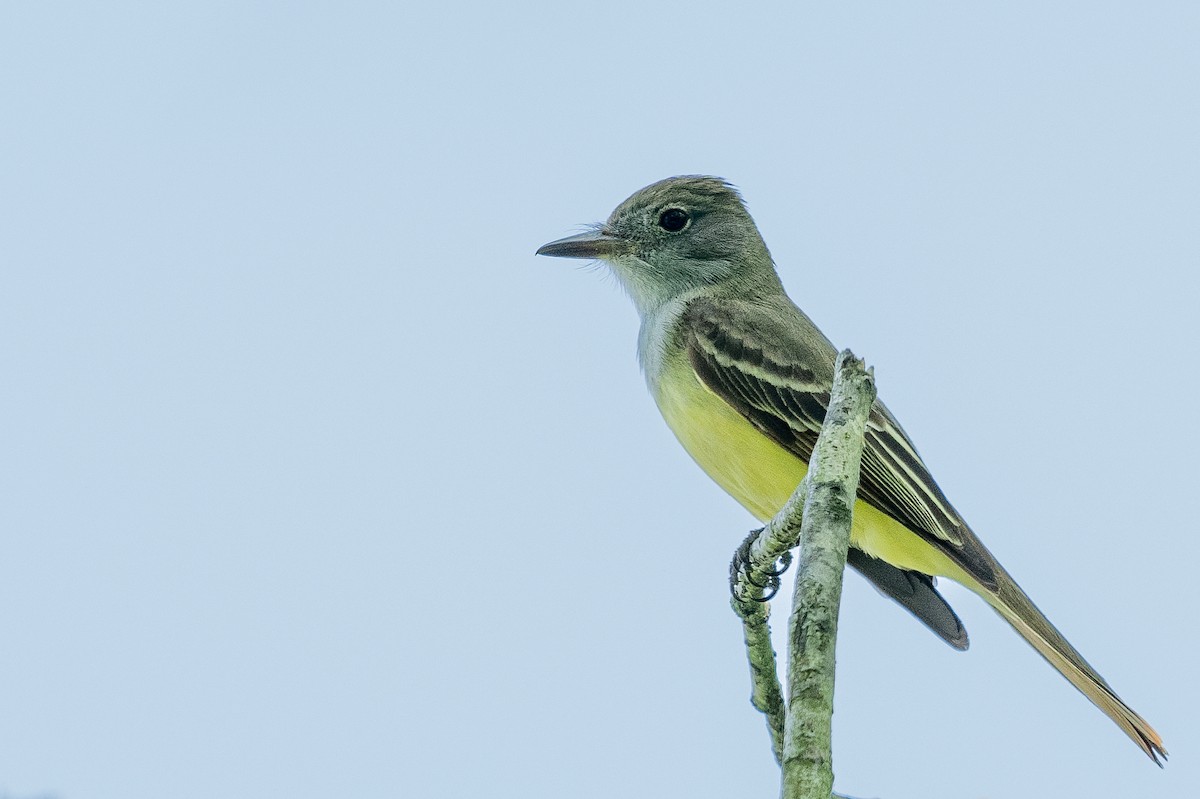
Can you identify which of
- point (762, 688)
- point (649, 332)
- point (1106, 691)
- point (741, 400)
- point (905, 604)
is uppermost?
point (649, 332)

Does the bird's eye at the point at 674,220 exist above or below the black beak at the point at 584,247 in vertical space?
above

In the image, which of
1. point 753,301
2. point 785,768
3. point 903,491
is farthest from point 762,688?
point 753,301

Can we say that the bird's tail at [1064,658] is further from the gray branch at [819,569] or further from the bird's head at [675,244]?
the bird's head at [675,244]

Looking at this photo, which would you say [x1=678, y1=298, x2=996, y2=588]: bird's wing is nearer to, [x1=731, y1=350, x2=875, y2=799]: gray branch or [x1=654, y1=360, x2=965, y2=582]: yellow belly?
[x1=654, y1=360, x2=965, y2=582]: yellow belly

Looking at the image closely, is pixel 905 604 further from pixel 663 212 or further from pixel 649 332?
pixel 663 212

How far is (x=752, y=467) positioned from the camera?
567cm

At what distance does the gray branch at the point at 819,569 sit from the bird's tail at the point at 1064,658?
69.6 inches

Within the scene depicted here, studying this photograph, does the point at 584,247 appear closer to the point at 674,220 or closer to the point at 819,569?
the point at 674,220

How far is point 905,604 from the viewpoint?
19.5ft

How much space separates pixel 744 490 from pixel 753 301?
4.22ft

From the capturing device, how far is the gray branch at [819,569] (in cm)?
245

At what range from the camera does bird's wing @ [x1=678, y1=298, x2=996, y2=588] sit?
18.0 feet

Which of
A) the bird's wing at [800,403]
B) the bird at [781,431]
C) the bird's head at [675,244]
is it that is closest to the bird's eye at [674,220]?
the bird's head at [675,244]

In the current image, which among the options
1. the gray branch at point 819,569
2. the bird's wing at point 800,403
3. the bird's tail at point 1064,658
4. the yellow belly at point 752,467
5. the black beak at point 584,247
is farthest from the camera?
the black beak at point 584,247
